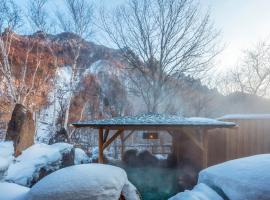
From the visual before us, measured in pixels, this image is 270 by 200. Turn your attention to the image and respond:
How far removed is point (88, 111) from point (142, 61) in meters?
8.14

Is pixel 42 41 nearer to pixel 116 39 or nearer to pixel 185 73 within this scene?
pixel 116 39

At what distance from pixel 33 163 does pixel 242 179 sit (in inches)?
256

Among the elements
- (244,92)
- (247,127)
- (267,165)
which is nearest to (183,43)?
(247,127)

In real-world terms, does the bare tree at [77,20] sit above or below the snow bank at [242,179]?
above

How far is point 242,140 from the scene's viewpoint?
9.88 m

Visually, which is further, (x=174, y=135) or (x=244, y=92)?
(x=244, y=92)

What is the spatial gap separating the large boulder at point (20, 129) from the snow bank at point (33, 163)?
0.41 meters

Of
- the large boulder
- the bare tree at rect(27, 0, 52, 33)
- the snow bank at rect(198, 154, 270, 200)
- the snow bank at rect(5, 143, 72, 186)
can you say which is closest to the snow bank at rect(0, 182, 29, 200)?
the snow bank at rect(198, 154, 270, 200)

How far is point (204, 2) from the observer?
48.2 ft

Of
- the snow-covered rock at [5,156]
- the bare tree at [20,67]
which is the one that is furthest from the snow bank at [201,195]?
the bare tree at [20,67]

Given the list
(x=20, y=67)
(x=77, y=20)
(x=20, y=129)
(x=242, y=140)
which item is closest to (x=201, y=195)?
(x=20, y=129)

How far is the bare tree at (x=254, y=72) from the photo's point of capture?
73.6 feet

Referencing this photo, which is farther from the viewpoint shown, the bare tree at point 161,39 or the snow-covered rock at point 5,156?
the bare tree at point 161,39

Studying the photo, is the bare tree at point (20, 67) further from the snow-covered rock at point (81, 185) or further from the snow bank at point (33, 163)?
the snow-covered rock at point (81, 185)
